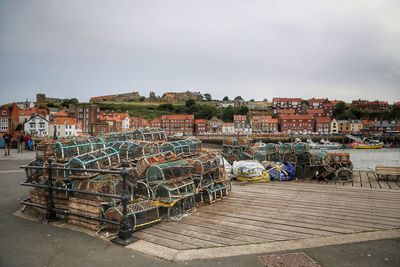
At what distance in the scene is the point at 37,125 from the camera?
7519 cm

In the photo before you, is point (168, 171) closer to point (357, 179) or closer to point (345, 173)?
point (345, 173)

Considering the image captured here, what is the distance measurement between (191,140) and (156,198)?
14.1ft

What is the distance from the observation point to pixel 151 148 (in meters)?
8.35

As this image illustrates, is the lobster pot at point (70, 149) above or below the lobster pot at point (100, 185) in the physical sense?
above

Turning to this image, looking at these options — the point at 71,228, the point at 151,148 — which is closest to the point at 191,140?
the point at 151,148

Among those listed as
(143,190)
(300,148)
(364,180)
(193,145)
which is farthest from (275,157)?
(143,190)

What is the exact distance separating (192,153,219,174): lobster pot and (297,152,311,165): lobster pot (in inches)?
180

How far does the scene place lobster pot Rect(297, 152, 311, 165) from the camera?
10.9 meters

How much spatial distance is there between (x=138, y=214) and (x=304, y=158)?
7844 millimetres

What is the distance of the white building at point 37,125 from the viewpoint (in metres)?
73.6

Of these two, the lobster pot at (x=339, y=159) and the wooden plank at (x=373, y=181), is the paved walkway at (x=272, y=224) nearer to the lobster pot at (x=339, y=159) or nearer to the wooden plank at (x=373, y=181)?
the wooden plank at (x=373, y=181)

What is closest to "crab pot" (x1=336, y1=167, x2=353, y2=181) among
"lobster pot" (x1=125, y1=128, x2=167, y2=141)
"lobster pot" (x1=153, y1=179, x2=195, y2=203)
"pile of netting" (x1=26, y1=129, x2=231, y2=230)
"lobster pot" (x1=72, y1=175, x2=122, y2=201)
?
"pile of netting" (x1=26, y1=129, x2=231, y2=230)

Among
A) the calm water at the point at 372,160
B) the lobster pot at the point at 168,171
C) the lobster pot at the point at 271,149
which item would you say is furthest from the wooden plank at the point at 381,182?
the calm water at the point at 372,160

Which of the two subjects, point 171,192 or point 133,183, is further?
point 133,183
